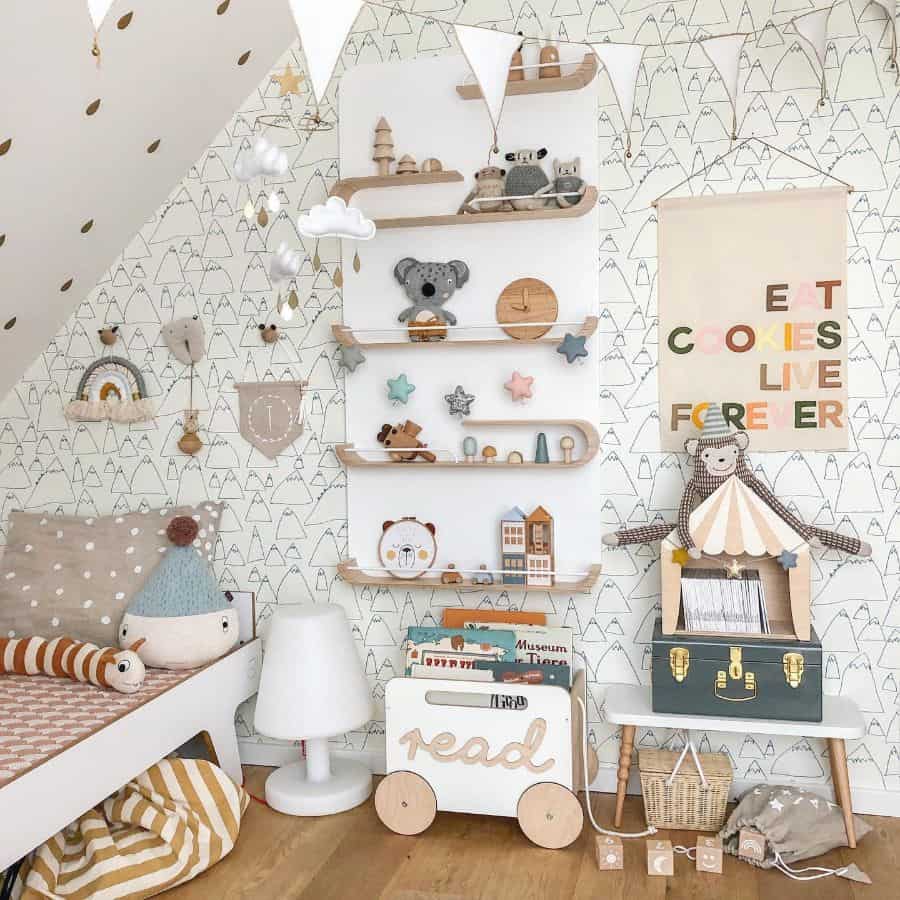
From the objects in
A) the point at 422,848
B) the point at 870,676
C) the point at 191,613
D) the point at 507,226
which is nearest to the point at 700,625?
the point at 870,676

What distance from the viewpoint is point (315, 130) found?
2.91m

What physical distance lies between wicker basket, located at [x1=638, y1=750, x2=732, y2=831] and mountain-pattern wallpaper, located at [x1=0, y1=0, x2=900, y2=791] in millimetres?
192

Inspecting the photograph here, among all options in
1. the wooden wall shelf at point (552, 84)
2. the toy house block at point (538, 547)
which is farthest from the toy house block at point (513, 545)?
the wooden wall shelf at point (552, 84)

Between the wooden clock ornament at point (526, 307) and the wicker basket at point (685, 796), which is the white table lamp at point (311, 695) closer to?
the wicker basket at point (685, 796)

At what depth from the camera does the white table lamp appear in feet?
8.73

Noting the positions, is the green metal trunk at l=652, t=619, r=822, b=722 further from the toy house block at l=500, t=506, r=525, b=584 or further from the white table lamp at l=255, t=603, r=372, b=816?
the white table lamp at l=255, t=603, r=372, b=816

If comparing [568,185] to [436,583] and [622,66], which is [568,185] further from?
[436,583]

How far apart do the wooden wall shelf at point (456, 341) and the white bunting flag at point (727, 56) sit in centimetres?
68

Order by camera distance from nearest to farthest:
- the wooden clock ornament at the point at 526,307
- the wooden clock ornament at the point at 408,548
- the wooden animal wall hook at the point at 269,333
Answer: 1. the wooden clock ornament at the point at 526,307
2. the wooden clock ornament at the point at 408,548
3. the wooden animal wall hook at the point at 269,333

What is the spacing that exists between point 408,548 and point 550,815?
87 cm

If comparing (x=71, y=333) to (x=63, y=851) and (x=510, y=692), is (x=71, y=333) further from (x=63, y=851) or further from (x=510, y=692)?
(x=510, y=692)

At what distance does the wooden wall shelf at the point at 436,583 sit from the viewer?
2730 millimetres

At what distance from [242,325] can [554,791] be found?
1684 mm

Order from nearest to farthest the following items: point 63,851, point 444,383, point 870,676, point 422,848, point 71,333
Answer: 1. point 63,851
2. point 422,848
3. point 870,676
4. point 444,383
5. point 71,333
